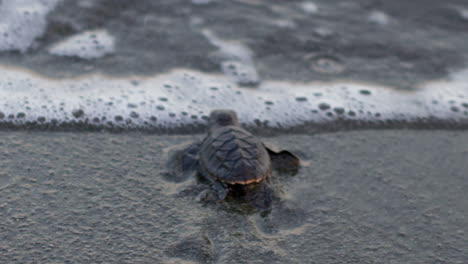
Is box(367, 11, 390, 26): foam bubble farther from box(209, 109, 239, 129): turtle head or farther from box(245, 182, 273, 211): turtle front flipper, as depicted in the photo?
box(245, 182, 273, 211): turtle front flipper

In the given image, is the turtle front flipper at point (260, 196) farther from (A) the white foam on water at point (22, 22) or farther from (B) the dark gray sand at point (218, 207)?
(A) the white foam on water at point (22, 22)

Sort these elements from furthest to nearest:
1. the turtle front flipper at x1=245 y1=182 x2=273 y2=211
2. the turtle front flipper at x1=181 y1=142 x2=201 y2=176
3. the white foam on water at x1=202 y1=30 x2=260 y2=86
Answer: the white foam on water at x1=202 y1=30 x2=260 y2=86 < the turtle front flipper at x1=181 y1=142 x2=201 y2=176 < the turtle front flipper at x1=245 y1=182 x2=273 y2=211

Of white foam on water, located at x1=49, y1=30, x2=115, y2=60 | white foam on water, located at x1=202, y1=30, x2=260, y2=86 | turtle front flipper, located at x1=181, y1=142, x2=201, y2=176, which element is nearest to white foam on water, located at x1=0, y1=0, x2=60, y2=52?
white foam on water, located at x1=49, y1=30, x2=115, y2=60

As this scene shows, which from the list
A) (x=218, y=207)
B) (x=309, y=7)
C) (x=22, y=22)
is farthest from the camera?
(x=309, y=7)

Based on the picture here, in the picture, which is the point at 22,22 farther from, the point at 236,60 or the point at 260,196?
the point at 260,196

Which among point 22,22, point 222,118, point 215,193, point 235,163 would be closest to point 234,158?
point 235,163

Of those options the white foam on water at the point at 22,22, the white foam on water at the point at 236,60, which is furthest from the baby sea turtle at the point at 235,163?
the white foam on water at the point at 22,22
